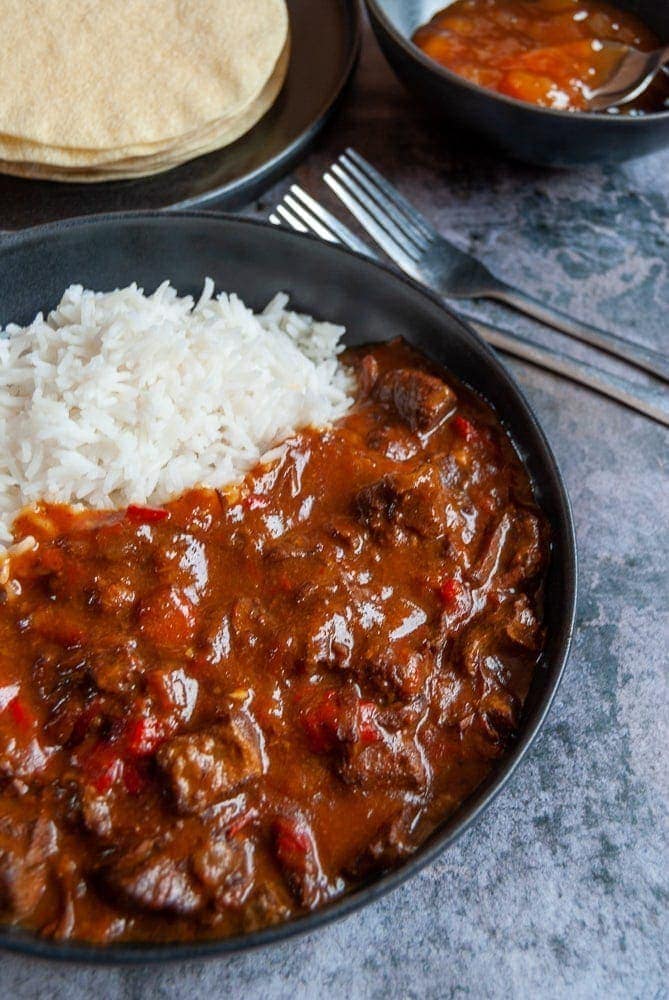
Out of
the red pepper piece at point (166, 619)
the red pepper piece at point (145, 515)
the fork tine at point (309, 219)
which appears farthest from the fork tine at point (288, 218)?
the red pepper piece at point (166, 619)

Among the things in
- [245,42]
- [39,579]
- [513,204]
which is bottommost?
[39,579]

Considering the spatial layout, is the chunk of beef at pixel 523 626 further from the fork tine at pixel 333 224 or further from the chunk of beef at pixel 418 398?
the fork tine at pixel 333 224

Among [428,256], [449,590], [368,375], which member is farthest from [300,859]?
[428,256]

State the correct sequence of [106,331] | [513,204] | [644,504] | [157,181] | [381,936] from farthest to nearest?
[513,204] → [157,181] → [644,504] → [106,331] → [381,936]

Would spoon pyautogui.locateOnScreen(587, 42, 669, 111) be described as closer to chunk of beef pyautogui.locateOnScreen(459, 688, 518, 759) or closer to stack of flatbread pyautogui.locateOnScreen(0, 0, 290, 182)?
→ stack of flatbread pyautogui.locateOnScreen(0, 0, 290, 182)

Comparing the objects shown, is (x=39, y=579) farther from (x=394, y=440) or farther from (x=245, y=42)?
(x=245, y=42)

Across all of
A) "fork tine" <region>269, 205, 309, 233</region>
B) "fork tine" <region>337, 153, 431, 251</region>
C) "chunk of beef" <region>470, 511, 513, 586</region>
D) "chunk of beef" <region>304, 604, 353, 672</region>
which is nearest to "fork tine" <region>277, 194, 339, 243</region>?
"fork tine" <region>269, 205, 309, 233</region>

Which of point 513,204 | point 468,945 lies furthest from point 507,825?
point 513,204
